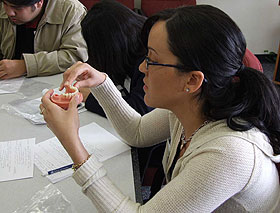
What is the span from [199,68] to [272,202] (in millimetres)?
412

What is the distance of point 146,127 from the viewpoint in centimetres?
114

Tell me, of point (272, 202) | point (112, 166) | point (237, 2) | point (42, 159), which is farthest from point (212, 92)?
point (237, 2)

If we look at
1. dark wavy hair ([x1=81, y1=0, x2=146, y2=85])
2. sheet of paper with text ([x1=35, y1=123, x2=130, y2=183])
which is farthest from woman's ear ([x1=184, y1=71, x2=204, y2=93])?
dark wavy hair ([x1=81, y1=0, x2=146, y2=85])

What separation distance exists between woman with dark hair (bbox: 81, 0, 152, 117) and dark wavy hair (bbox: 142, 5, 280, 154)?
46cm

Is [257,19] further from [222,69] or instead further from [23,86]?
[222,69]

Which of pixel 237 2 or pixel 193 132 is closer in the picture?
pixel 193 132

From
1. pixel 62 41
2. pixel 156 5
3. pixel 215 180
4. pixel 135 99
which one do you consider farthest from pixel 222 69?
pixel 156 5

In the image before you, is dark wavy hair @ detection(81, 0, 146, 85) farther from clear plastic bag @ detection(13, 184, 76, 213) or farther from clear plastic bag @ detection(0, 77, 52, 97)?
clear plastic bag @ detection(13, 184, 76, 213)

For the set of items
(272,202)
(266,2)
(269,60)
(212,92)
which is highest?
(212,92)

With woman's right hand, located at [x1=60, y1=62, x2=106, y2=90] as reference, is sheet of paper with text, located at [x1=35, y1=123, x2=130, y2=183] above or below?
below

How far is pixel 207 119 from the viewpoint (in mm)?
896

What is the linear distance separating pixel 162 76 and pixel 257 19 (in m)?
3.16

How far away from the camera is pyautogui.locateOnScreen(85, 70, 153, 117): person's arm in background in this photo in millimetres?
1285

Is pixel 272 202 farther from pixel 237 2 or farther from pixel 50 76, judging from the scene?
pixel 237 2
